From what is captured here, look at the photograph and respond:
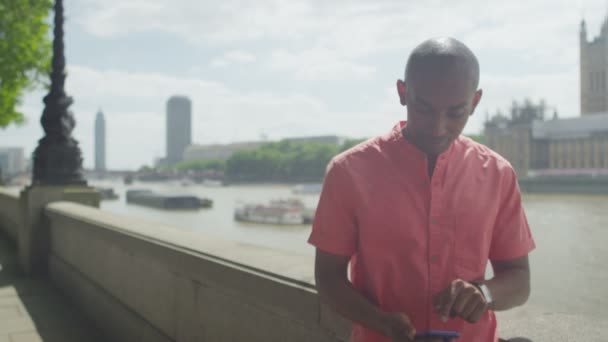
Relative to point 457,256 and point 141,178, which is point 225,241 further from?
point 141,178

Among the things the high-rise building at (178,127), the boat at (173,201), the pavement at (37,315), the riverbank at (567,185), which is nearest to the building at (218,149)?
the high-rise building at (178,127)

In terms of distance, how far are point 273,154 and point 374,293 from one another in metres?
80.7

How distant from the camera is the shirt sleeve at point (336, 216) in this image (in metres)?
1.16

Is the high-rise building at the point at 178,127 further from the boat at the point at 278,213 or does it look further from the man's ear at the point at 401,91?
the man's ear at the point at 401,91

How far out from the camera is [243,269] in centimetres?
226

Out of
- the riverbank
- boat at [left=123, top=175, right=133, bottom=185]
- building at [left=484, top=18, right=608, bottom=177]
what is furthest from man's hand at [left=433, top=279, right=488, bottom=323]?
boat at [left=123, top=175, right=133, bottom=185]

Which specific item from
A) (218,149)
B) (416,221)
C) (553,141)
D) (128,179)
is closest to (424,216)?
(416,221)

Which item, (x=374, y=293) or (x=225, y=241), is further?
(x=225, y=241)

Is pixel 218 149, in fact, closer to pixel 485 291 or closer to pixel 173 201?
pixel 173 201

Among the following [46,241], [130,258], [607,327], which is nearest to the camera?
[607,327]

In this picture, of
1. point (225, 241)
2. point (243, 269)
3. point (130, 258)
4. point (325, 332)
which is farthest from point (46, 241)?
point (325, 332)

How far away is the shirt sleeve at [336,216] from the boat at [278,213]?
1545 inches

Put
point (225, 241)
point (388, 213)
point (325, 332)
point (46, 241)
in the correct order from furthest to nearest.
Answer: point (46, 241) → point (225, 241) → point (325, 332) → point (388, 213)

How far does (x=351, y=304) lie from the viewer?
3.80 feet
